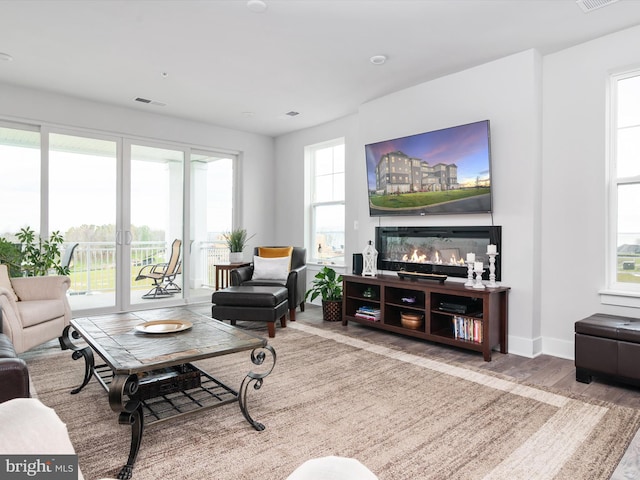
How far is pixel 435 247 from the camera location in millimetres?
4246

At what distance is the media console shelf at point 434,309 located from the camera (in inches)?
136

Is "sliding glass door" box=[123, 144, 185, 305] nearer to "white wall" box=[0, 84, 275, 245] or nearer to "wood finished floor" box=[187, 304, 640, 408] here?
"white wall" box=[0, 84, 275, 245]

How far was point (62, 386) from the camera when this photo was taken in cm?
278

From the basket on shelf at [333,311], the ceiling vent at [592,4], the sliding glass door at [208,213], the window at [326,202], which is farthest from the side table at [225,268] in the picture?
the ceiling vent at [592,4]

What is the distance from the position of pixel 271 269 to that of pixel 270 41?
2.60 m

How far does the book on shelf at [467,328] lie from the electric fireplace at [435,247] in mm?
508

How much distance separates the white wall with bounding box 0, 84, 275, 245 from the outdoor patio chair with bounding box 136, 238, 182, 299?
3.93 feet

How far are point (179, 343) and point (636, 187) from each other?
11.8ft

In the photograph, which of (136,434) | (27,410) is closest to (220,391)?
(136,434)

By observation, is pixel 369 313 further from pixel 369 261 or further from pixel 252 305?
pixel 252 305

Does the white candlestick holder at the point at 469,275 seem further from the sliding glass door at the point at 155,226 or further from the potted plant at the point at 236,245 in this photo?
the sliding glass door at the point at 155,226

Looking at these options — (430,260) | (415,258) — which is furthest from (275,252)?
(430,260)

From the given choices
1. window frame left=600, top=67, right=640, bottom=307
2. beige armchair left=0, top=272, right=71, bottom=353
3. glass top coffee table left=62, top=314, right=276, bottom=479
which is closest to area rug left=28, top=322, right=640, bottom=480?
glass top coffee table left=62, top=314, right=276, bottom=479

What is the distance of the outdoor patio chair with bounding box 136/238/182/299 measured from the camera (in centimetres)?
557
